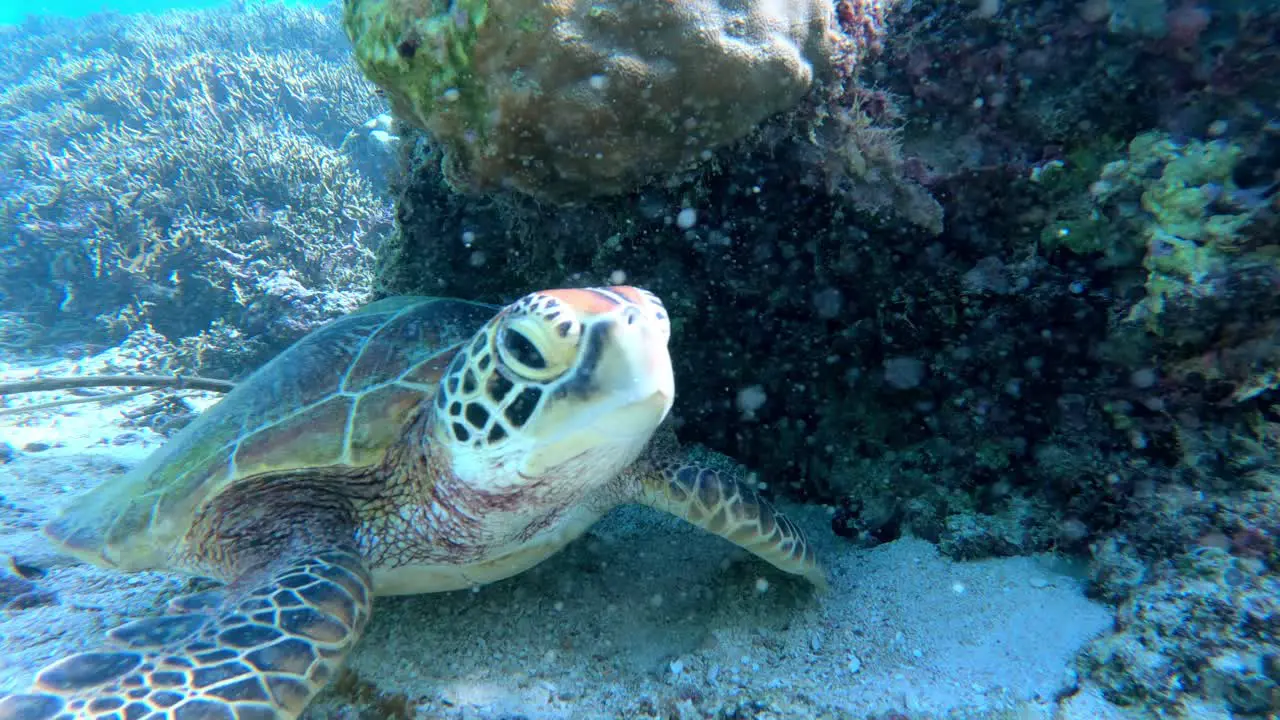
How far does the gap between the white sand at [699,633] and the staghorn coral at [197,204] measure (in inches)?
199

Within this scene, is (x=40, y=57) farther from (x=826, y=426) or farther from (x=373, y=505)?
(x=826, y=426)

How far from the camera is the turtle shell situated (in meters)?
2.52

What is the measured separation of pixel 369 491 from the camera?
262 centimetres

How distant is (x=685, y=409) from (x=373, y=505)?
1.68 meters

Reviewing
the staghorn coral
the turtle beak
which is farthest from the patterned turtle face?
the staghorn coral

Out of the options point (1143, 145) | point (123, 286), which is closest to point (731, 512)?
point (1143, 145)

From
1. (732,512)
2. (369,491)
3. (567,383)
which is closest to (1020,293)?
(732,512)

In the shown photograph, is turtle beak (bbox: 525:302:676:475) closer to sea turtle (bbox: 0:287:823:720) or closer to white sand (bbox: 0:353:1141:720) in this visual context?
sea turtle (bbox: 0:287:823:720)

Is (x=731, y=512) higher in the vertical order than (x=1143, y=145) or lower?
lower

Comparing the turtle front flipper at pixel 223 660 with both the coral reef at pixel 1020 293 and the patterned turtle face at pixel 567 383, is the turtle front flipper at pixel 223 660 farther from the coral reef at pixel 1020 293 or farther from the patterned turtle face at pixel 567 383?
the coral reef at pixel 1020 293

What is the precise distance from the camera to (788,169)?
98.7 inches

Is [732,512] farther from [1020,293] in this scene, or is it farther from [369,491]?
[369,491]

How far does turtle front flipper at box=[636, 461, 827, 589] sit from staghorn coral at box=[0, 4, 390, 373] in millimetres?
5585

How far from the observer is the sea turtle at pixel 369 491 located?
1.66 m
